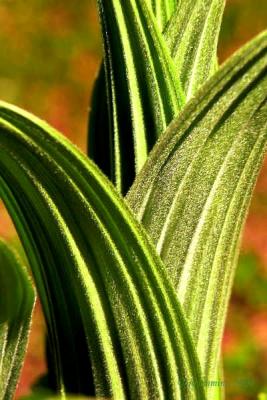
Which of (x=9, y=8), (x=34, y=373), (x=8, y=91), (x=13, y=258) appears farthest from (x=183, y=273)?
(x=9, y=8)

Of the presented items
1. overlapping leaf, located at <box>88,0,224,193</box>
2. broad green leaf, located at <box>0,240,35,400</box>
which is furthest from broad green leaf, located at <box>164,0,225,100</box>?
broad green leaf, located at <box>0,240,35,400</box>

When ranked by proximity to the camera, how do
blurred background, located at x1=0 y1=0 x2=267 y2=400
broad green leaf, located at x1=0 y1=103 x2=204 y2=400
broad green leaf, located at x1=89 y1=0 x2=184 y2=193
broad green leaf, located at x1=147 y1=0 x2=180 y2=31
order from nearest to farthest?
broad green leaf, located at x1=0 y1=103 x2=204 y2=400, broad green leaf, located at x1=89 y1=0 x2=184 y2=193, broad green leaf, located at x1=147 y1=0 x2=180 y2=31, blurred background, located at x1=0 y1=0 x2=267 y2=400

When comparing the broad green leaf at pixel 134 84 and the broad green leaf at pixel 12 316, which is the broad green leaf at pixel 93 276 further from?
the broad green leaf at pixel 134 84

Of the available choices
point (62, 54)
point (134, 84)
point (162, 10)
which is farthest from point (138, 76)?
point (62, 54)

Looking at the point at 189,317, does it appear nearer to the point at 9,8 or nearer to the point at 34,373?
the point at 34,373

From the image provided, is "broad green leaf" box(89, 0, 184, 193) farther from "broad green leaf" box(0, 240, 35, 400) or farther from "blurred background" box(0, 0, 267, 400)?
"blurred background" box(0, 0, 267, 400)

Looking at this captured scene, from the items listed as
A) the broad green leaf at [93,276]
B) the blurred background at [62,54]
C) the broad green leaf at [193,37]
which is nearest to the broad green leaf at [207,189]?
the broad green leaf at [93,276]

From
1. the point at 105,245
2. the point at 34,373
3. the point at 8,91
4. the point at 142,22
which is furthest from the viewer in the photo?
the point at 8,91
